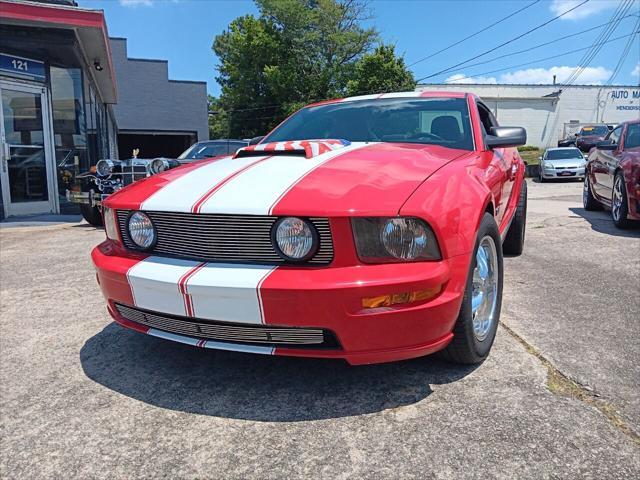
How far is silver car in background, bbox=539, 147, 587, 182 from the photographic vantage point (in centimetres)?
1781

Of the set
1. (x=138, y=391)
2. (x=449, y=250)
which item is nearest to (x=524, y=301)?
(x=449, y=250)

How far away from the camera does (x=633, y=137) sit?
672cm

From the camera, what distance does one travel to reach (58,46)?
874 cm

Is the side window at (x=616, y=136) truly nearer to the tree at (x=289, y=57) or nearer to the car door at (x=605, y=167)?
the car door at (x=605, y=167)

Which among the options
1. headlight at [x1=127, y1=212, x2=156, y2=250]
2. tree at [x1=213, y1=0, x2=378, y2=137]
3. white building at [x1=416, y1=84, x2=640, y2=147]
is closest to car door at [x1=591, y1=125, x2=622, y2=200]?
headlight at [x1=127, y1=212, x2=156, y2=250]

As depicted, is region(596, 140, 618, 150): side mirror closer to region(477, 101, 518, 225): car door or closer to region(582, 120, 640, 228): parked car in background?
region(582, 120, 640, 228): parked car in background

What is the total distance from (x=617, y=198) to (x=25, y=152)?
9212mm

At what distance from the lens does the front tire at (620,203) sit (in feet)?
20.1

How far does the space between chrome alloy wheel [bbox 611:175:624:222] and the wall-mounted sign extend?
9277mm

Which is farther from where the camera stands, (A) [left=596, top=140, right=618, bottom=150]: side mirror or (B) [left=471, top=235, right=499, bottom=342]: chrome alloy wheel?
(A) [left=596, top=140, right=618, bottom=150]: side mirror

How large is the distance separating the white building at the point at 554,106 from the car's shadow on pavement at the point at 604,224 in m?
34.4

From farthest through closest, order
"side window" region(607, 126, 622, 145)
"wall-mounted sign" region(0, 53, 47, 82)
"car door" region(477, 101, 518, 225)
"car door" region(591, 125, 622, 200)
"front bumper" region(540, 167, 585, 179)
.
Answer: "front bumper" region(540, 167, 585, 179) < "wall-mounted sign" region(0, 53, 47, 82) < "side window" region(607, 126, 622, 145) < "car door" region(591, 125, 622, 200) < "car door" region(477, 101, 518, 225)

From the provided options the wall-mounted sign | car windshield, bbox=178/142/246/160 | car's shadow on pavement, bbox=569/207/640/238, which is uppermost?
the wall-mounted sign

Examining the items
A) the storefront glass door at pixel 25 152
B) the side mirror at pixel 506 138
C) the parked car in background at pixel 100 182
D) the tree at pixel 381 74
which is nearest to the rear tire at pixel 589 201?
the side mirror at pixel 506 138
